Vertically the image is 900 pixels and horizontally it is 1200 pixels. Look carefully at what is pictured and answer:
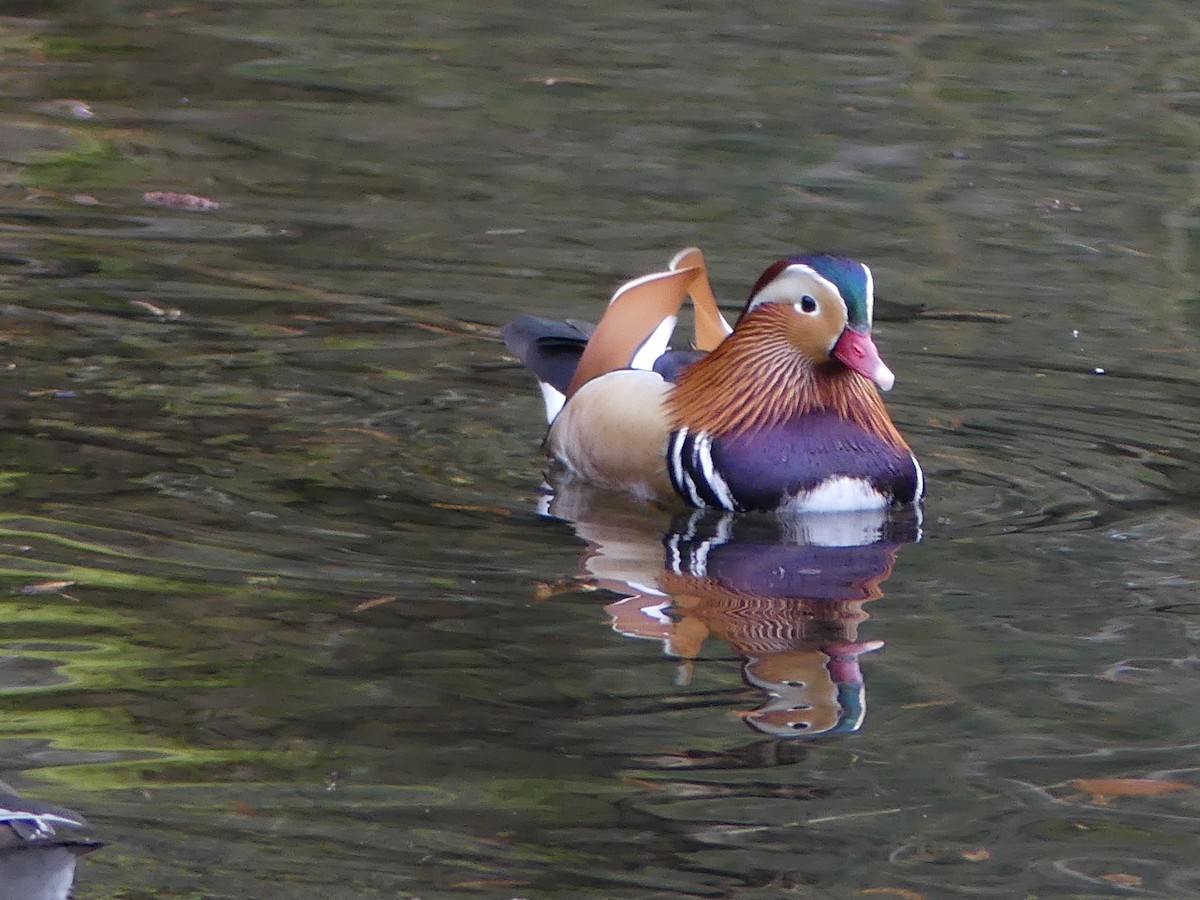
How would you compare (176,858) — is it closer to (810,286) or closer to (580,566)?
(580,566)

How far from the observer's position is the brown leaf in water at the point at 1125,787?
425 centimetres

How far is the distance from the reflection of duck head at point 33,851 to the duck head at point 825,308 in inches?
129

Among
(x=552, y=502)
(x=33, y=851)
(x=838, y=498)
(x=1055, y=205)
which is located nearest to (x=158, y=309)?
(x=552, y=502)

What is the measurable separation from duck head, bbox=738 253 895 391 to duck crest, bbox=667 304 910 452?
0.10 ft

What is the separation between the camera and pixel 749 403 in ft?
21.3

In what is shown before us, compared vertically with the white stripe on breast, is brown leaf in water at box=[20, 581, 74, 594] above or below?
below

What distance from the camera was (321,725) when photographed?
14.5ft

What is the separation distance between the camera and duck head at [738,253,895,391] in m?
6.22

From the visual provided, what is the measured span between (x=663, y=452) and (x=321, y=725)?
2.23m

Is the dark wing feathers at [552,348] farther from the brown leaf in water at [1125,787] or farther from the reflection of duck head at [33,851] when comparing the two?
the reflection of duck head at [33,851]

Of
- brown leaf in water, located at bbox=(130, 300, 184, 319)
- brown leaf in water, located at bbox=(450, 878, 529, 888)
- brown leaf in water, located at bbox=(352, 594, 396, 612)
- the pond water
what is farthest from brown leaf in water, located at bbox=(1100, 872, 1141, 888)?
brown leaf in water, located at bbox=(130, 300, 184, 319)

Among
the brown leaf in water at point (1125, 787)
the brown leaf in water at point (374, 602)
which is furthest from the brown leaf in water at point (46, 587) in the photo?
the brown leaf in water at point (1125, 787)

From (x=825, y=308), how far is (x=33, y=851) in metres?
3.72

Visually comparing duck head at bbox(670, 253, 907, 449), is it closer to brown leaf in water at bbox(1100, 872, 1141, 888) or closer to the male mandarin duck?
the male mandarin duck
